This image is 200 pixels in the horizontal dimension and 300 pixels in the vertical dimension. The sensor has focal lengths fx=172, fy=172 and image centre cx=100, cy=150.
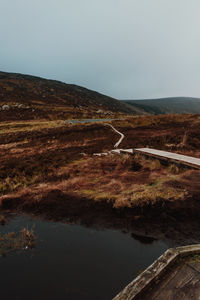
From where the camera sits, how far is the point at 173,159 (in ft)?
34.9

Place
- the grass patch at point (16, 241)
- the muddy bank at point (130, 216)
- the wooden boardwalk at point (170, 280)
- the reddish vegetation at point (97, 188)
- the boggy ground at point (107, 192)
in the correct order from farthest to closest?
1. the reddish vegetation at point (97, 188)
2. the boggy ground at point (107, 192)
3. the muddy bank at point (130, 216)
4. the grass patch at point (16, 241)
5. the wooden boardwalk at point (170, 280)

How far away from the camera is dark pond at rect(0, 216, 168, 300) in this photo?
11.3 feet

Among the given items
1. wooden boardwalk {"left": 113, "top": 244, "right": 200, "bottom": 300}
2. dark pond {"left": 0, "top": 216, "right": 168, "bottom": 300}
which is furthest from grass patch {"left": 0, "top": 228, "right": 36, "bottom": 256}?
wooden boardwalk {"left": 113, "top": 244, "right": 200, "bottom": 300}

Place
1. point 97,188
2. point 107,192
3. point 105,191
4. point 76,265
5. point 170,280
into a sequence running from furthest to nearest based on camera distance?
point 97,188 < point 105,191 < point 107,192 < point 76,265 < point 170,280

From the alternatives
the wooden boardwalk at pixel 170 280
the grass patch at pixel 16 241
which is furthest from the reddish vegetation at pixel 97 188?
the wooden boardwalk at pixel 170 280

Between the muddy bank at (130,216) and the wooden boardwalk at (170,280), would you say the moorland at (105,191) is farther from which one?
the wooden boardwalk at (170,280)

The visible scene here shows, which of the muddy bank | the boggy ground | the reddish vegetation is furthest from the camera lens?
the reddish vegetation

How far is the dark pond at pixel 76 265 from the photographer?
11.3ft

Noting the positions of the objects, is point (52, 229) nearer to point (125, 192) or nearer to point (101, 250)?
point (101, 250)

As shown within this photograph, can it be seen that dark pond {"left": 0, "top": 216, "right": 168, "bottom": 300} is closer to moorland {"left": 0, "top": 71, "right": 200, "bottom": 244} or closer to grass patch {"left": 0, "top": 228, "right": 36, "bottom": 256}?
grass patch {"left": 0, "top": 228, "right": 36, "bottom": 256}

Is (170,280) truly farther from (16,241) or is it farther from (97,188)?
(97,188)

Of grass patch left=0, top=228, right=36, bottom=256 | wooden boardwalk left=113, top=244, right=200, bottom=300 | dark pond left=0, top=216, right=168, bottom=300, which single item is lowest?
grass patch left=0, top=228, right=36, bottom=256

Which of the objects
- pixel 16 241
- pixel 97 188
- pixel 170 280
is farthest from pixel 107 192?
pixel 170 280

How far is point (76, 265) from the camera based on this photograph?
13.3ft
